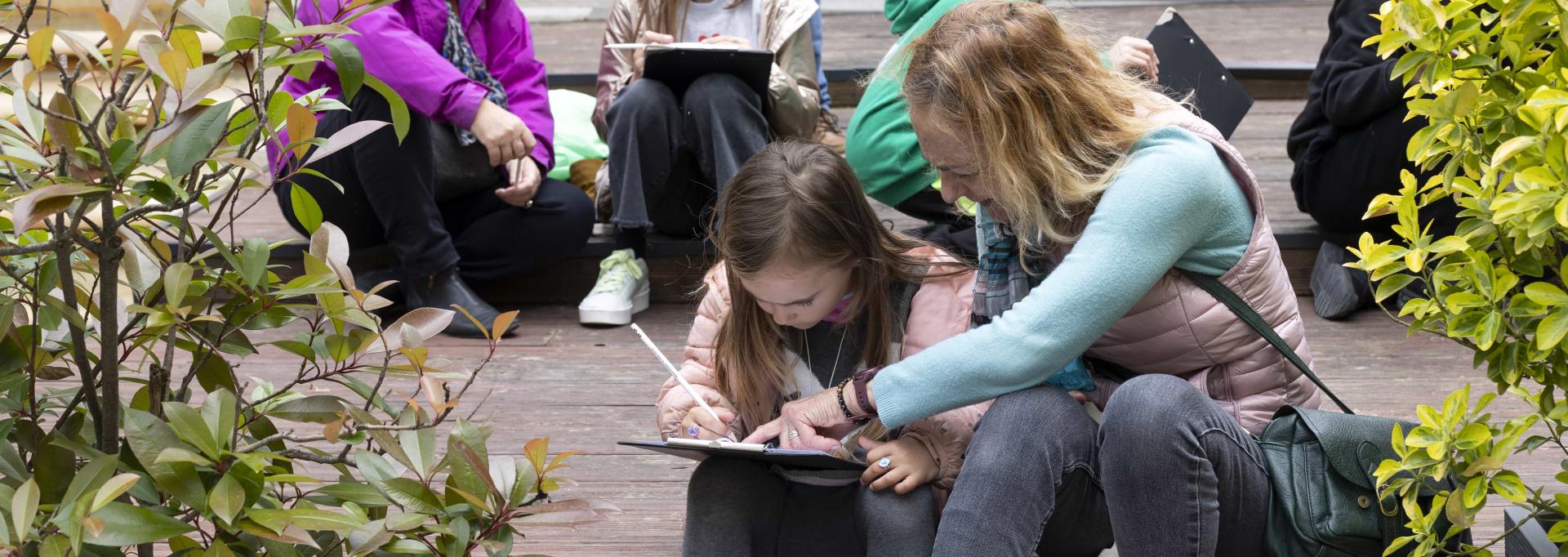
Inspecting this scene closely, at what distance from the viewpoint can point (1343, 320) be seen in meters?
2.71

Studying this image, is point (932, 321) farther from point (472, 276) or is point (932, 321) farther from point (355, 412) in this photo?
point (472, 276)

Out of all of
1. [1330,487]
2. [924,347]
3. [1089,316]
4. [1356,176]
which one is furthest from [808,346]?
[1356,176]

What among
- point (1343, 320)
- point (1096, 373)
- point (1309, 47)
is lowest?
point (1309, 47)

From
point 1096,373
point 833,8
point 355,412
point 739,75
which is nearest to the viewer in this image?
point 355,412

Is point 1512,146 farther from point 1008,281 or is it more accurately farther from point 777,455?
point 777,455

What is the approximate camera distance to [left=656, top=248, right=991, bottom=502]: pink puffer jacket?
1.58 meters

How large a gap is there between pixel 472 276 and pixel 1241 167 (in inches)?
71.0

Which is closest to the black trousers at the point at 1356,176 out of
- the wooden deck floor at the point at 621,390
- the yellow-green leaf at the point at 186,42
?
the wooden deck floor at the point at 621,390

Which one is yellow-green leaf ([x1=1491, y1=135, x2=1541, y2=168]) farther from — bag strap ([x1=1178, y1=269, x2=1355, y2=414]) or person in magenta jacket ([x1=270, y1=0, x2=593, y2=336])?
person in magenta jacket ([x1=270, y1=0, x2=593, y2=336])

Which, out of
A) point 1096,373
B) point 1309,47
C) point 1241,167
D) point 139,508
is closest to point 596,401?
point 1096,373

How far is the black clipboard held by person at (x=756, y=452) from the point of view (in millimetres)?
1418

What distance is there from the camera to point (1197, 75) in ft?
8.13

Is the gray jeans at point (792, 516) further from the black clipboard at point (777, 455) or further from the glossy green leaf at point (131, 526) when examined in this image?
the glossy green leaf at point (131, 526)

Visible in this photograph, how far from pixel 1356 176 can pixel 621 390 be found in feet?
4.93
